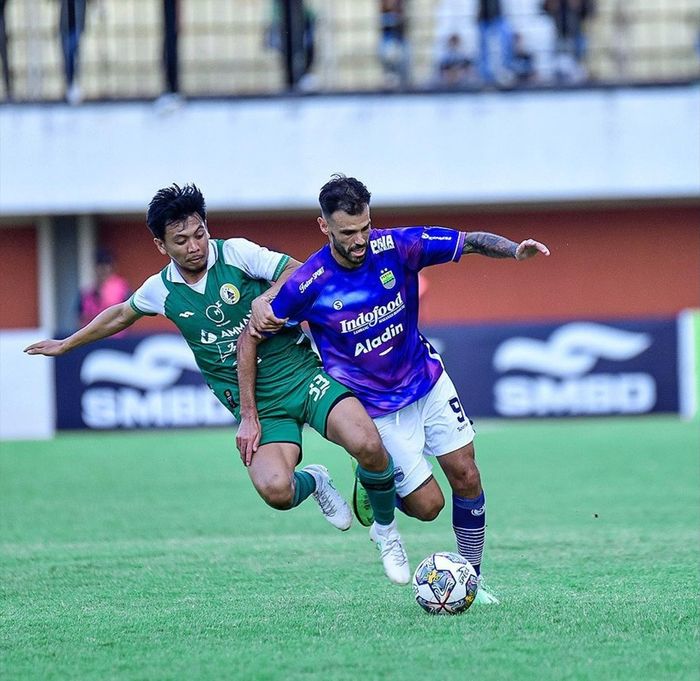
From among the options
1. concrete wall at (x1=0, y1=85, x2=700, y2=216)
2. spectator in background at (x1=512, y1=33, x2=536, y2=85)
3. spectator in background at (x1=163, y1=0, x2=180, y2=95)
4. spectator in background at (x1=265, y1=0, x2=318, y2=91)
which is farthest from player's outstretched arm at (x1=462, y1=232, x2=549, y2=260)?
spectator in background at (x1=512, y1=33, x2=536, y2=85)

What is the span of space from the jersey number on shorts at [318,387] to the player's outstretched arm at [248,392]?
29cm

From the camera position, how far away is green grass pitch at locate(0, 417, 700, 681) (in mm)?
5074

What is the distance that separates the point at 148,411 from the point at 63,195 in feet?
15.0


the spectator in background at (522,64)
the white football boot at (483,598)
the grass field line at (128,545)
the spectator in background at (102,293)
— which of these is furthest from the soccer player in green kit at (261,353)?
the spectator in background at (522,64)

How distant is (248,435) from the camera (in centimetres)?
683

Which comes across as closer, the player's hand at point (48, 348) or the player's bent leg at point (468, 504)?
the player's bent leg at point (468, 504)

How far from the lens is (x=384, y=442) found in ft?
22.5

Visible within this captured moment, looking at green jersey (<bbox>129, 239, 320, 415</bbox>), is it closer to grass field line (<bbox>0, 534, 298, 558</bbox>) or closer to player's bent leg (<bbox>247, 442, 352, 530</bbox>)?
player's bent leg (<bbox>247, 442, 352, 530</bbox>)

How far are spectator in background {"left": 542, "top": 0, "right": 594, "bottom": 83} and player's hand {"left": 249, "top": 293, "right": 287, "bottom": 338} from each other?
45.3 ft

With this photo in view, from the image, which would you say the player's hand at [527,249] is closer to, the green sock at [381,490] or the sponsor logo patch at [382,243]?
the sponsor logo patch at [382,243]

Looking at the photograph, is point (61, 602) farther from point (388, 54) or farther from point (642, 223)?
point (642, 223)

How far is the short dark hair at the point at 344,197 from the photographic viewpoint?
6.31 metres

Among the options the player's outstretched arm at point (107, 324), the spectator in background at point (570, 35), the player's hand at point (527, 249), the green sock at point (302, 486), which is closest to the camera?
the player's hand at point (527, 249)

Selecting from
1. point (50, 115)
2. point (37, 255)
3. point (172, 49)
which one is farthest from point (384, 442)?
point (37, 255)
